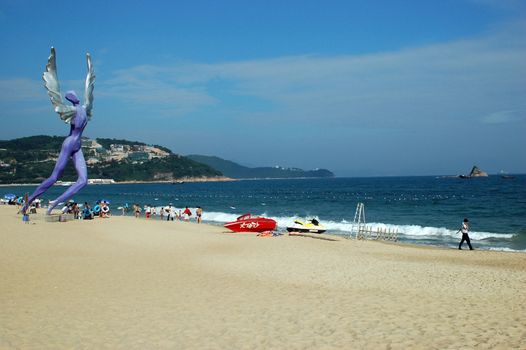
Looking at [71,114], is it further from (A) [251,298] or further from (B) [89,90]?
(A) [251,298]

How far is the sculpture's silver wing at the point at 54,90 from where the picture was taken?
93.6 ft

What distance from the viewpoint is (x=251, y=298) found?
1149 centimetres

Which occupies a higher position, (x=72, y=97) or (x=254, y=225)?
(x=72, y=97)

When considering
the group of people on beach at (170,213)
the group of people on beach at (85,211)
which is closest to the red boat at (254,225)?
the group of people on beach at (170,213)

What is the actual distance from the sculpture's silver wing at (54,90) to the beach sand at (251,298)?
33.3 feet

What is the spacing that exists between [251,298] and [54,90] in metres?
22.2

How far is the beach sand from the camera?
8289 mm

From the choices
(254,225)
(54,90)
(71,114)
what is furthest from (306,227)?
(54,90)

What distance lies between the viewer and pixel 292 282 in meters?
13.6

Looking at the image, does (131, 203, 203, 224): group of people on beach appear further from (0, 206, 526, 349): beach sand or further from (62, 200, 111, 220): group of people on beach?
(0, 206, 526, 349): beach sand

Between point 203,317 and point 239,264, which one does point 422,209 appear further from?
point 203,317

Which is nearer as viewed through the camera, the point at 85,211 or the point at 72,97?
the point at 72,97

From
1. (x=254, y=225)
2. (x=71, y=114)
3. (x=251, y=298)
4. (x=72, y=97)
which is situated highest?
(x=72, y=97)

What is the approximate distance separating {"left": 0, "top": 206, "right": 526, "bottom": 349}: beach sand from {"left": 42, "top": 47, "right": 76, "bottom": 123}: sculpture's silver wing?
10.1 meters
